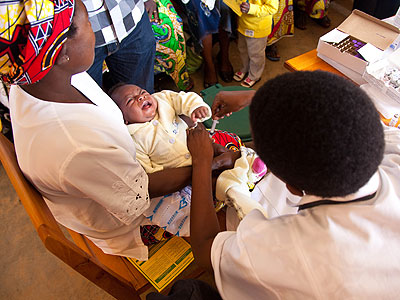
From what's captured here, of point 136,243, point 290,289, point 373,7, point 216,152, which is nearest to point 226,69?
point 373,7

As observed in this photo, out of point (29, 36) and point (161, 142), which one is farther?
point (161, 142)

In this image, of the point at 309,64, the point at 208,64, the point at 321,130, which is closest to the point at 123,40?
the point at 309,64

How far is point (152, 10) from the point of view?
2281 mm

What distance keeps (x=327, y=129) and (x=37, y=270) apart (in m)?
2.14

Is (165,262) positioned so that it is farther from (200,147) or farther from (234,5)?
(234,5)

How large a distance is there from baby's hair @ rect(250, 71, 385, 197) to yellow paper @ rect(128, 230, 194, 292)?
829 millimetres

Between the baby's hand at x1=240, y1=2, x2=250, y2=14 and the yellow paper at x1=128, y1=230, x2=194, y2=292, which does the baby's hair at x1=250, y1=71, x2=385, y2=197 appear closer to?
the yellow paper at x1=128, y1=230, x2=194, y2=292

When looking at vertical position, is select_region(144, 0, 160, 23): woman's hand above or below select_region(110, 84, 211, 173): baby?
above

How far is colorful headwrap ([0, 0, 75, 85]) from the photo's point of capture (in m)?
0.84

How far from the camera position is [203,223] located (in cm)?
105

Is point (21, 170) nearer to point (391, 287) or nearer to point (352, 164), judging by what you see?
point (352, 164)

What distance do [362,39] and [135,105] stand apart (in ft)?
3.79

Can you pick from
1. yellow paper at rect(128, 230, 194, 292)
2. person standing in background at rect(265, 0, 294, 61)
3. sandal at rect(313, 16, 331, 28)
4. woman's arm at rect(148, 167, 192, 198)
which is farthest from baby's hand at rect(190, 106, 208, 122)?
sandal at rect(313, 16, 331, 28)

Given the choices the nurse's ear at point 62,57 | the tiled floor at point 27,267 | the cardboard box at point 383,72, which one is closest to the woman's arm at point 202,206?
the nurse's ear at point 62,57
